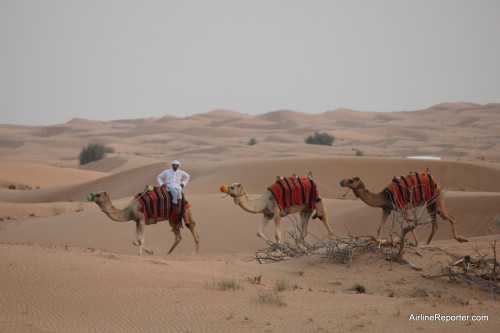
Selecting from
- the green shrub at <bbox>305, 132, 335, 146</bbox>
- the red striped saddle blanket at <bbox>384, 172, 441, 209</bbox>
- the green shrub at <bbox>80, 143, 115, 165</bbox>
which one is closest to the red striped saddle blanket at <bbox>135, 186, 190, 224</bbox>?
the red striped saddle blanket at <bbox>384, 172, 441, 209</bbox>

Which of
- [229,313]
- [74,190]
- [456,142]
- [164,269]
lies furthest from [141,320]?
[456,142]

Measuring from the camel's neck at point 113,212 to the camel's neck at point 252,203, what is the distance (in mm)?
2233

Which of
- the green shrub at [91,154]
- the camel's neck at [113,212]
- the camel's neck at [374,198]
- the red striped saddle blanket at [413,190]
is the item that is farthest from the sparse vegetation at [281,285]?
the green shrub at [91,154]

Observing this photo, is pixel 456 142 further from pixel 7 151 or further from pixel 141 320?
pixel 141 320

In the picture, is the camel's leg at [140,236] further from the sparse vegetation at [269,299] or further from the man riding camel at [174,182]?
the sparse vegetation at [269,299]

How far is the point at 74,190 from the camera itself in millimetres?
35688

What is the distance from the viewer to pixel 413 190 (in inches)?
583

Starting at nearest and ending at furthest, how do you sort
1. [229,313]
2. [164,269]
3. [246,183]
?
[229,313] → [164,269] → [246,183]

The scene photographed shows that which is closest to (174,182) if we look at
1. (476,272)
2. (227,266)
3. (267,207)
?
(267,207)

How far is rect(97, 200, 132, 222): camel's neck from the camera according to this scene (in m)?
14.5

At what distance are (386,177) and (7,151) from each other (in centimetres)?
5043

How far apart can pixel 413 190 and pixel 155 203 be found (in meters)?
5.17

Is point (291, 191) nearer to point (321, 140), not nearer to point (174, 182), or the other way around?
point (174, 182)

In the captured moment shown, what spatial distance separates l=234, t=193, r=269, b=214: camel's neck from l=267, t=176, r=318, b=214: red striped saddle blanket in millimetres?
280
